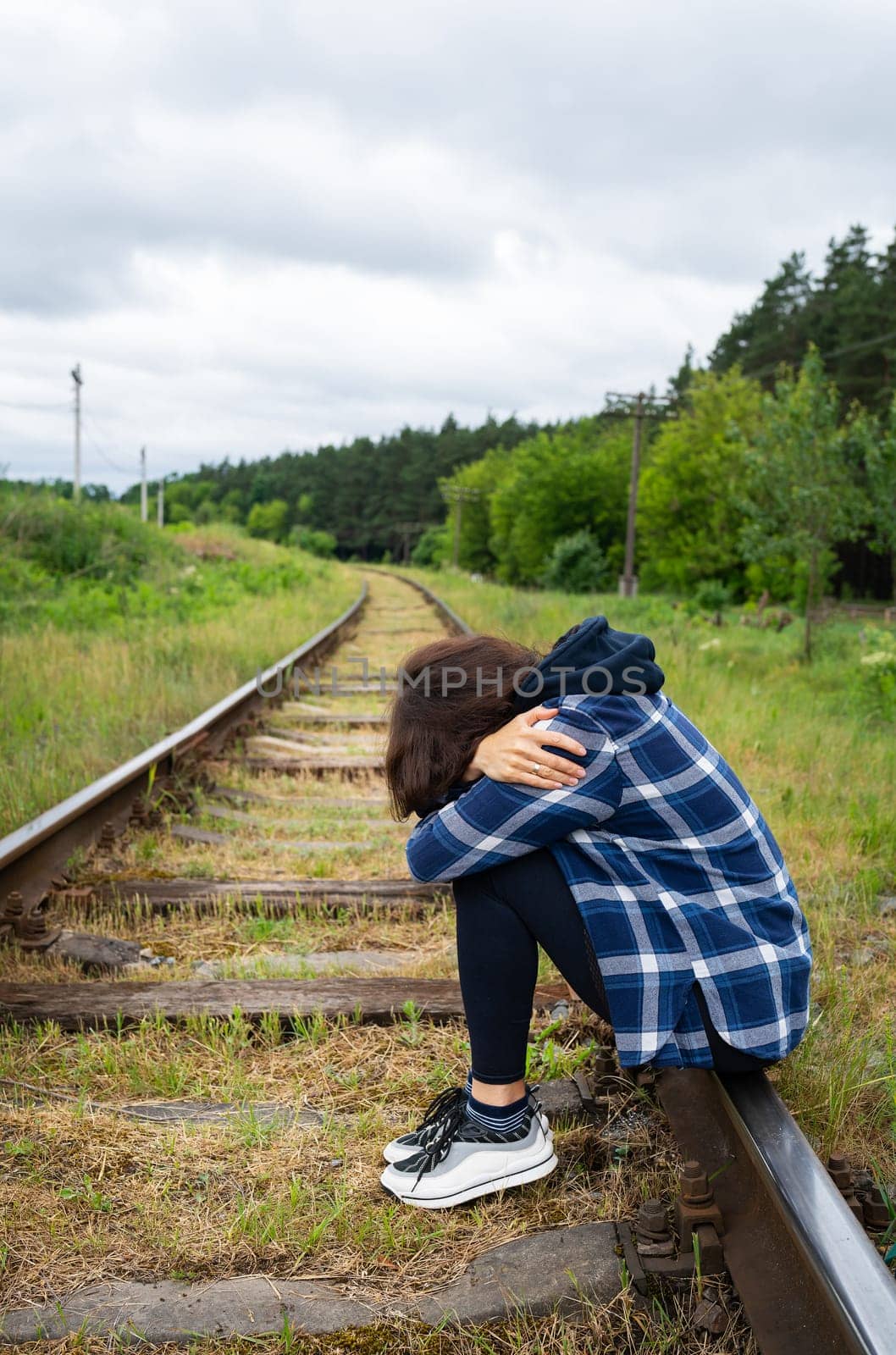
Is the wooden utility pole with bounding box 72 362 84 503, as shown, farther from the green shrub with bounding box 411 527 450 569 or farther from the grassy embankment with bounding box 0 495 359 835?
the green shrub with bounding box 411 527 450 569

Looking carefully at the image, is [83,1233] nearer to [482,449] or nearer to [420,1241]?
[420,1241]

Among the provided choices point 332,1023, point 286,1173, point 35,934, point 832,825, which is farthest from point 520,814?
point 832,825

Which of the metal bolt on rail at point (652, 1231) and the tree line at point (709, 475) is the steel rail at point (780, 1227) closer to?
the metal bolt on rail at point (652, 1231)

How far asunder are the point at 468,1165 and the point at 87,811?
7.80 feet

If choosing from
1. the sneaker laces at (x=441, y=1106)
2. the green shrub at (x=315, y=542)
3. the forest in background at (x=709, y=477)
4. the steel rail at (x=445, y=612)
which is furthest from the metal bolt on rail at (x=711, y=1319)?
the green shrub at (x=315, y=542)

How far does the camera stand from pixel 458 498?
51.1 metres

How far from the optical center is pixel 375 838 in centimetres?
428

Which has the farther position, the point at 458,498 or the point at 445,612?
the point at 458,498

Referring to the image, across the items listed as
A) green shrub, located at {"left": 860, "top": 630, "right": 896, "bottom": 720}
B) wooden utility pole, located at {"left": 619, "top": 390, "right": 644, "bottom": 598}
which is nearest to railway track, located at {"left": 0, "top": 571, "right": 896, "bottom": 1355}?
green shrub, located at {"left": 860, "top": 630, "right": 896, "bottom": 720}

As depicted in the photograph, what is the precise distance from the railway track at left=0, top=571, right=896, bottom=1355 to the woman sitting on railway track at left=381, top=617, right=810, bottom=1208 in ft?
0.42

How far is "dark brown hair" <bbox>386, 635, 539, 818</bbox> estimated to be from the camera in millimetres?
2004

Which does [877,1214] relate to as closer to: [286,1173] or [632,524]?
[286,1173]

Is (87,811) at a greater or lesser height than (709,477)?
lesser

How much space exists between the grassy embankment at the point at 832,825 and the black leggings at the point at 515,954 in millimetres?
365
